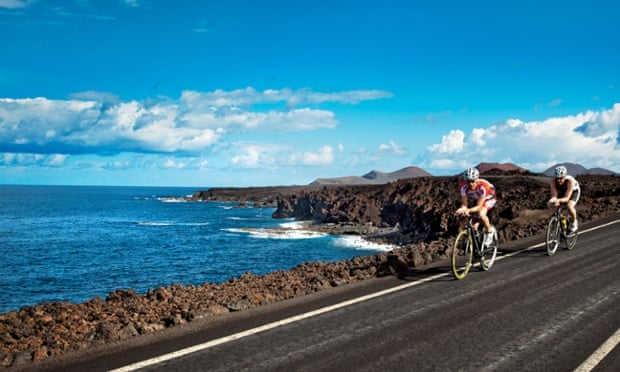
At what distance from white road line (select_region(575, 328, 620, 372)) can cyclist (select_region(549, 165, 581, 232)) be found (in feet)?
23.0

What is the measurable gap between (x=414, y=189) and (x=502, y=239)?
54.0m

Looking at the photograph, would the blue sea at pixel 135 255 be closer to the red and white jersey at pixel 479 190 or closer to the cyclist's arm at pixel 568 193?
the red and white jersey at pixel 479 190

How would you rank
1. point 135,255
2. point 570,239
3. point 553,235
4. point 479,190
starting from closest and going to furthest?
point 479,190 → point 553,235 → point 570,239 → point 135,255

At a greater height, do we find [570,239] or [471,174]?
[471,174]

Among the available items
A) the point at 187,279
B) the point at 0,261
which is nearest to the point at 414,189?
the point at 187,279

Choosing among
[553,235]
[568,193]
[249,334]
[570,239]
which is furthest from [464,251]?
[249,334]

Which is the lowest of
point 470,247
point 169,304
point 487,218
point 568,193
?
point 169,304

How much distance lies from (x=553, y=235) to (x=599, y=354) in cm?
813

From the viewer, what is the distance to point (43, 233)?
65.3 meters

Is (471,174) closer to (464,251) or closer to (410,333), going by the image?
(464,251)

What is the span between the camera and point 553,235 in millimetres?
13141

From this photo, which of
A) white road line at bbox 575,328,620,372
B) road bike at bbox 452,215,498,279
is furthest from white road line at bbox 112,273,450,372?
white road line at bbox 575,328,620,372

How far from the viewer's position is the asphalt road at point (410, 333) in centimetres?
545

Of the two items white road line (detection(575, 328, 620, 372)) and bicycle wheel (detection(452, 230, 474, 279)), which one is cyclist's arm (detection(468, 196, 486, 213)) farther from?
white road line (detection(575, 328, 620, 372))
